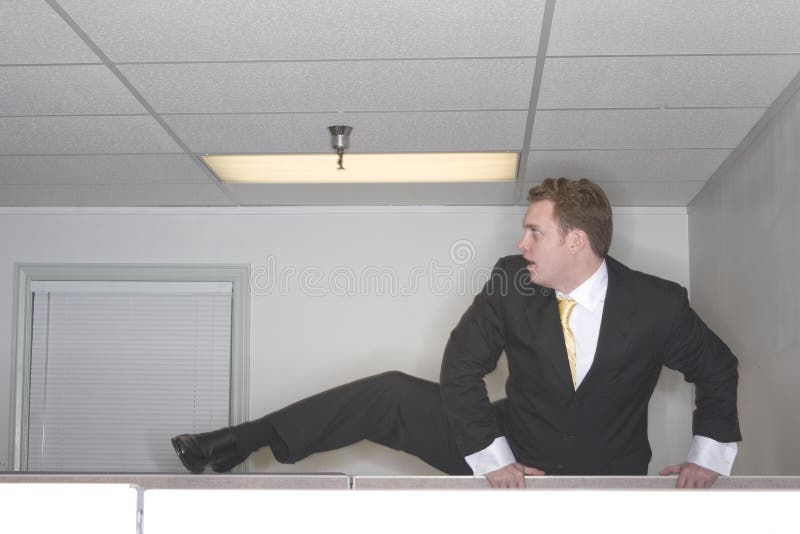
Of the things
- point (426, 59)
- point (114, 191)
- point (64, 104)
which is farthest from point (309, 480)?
point (114, 191)

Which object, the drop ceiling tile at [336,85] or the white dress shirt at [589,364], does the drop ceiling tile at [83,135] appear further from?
the white dress shirt at [589,364]

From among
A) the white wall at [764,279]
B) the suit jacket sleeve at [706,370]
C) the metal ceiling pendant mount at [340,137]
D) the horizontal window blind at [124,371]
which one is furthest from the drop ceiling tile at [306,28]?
the horizontal window blind at [124,371]

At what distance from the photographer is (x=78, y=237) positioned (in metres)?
5.09

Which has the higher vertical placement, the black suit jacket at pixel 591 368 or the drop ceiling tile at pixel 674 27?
the drop ceiling tile at pixel 674 27

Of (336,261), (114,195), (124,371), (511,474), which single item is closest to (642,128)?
(511,474)

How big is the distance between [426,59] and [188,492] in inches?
75.9

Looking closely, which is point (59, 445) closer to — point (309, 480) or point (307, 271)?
point (307, 271)

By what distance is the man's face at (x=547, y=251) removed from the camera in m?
2.78

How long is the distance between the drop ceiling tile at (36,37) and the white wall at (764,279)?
7.39 feet

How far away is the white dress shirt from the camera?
255 cm

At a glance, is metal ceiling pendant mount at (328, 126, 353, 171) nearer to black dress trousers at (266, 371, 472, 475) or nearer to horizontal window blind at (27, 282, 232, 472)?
black dress trousers at (266, 371, 472, 475)

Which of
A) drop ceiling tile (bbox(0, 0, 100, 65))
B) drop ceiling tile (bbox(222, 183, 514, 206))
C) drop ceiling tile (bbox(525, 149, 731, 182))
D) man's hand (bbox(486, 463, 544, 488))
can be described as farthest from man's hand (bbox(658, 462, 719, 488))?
drop ceiling tile (bbox(222, 183, 514, 206))

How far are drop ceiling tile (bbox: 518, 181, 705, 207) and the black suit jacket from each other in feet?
5.39

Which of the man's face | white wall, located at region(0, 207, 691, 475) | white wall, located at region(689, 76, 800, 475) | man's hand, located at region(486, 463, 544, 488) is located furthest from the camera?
white wall, located at region(0, 207, 691, 475)
